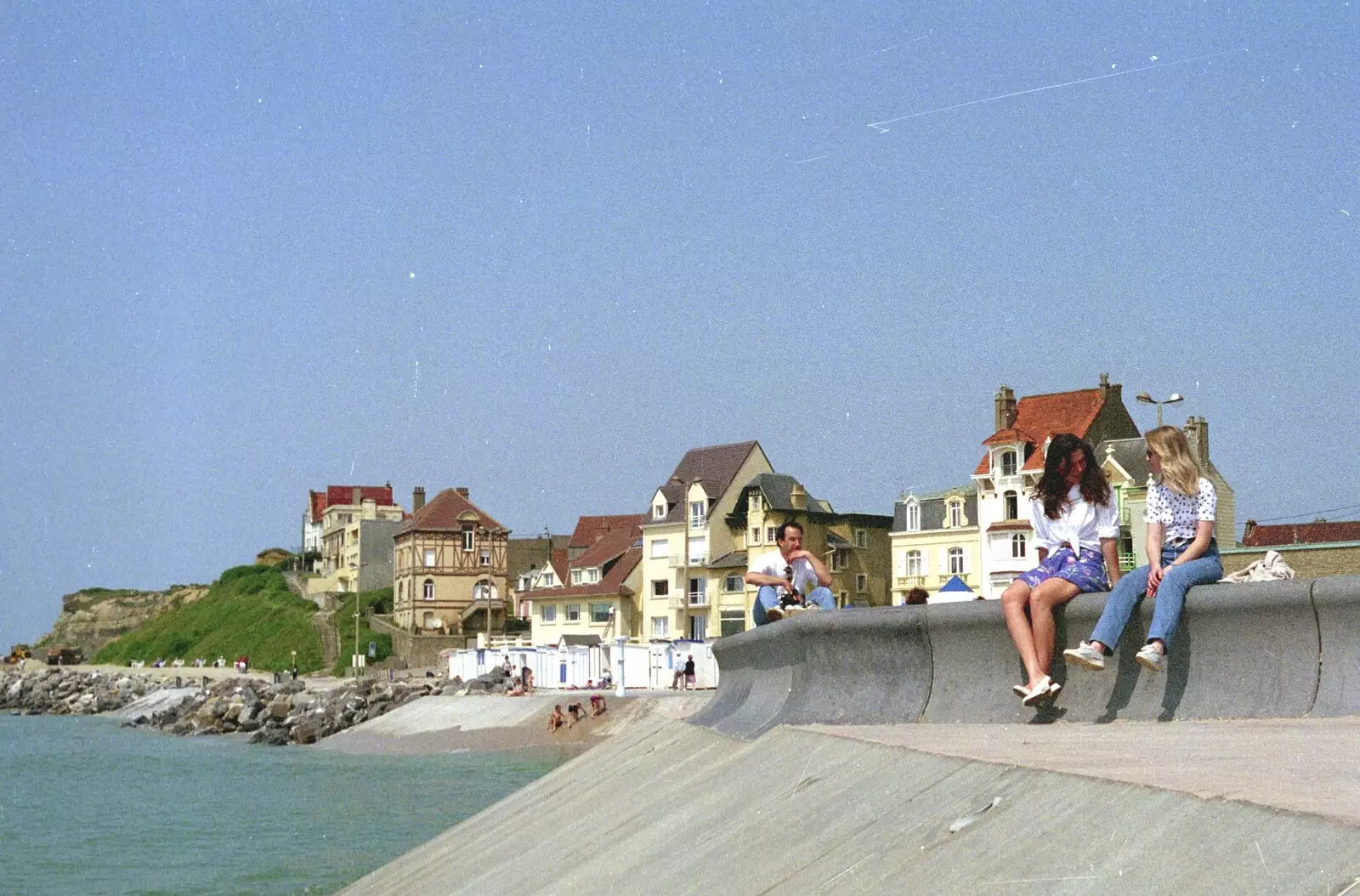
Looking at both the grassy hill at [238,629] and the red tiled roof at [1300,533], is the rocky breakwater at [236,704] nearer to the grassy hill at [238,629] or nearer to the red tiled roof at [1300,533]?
the grassy hill at [238,629]

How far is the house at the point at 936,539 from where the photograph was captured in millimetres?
74375

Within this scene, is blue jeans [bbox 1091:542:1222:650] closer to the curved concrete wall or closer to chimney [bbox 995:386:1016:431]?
the curved concrete wall

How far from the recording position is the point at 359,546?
5079 inches

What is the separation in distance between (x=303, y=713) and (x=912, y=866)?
66.4 m

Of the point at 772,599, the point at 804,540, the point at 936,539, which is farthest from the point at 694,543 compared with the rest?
the point at 772,599

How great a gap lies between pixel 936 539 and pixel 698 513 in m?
14.0

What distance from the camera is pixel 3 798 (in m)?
41.0

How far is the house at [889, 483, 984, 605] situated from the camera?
74.4m

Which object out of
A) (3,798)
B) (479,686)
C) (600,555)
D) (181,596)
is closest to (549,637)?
(600,555)

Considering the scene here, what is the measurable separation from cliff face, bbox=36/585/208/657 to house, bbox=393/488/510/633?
5980 cm

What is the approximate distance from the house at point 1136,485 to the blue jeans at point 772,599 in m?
28.3

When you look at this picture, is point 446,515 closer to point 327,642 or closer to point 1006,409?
point 327,642

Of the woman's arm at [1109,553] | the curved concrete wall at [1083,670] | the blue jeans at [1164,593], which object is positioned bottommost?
the curved concrete wall at [1083,670]

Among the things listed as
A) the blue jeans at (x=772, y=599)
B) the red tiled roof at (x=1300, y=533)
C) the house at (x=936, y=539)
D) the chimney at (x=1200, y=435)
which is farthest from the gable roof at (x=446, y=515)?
the blue jeans at (x=772, y=599)
